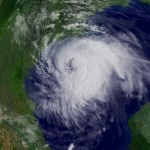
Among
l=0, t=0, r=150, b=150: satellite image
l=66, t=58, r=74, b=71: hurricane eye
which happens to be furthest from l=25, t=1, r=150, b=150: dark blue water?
l=66, t=58, r=74, b=71: hurricane eye

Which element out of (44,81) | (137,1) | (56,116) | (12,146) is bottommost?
(12,146)

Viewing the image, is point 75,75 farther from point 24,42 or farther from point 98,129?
point 24,42

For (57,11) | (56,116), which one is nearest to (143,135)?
(56,116)

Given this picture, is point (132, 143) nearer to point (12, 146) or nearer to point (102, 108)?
point (102, 108)

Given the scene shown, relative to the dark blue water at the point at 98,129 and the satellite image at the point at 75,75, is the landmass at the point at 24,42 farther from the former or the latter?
the dark blue water at the point at 98,129

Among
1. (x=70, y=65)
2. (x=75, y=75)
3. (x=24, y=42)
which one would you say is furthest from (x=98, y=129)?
(x=24, y=42)

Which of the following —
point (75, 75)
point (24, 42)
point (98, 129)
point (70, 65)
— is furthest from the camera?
point (24, 42)

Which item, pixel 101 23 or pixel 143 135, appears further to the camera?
pixel 101 23

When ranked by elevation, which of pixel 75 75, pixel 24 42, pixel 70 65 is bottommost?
pixel 75 75
